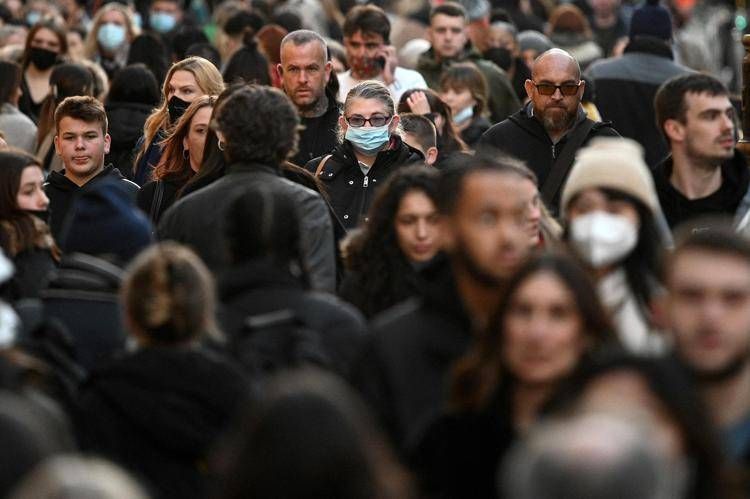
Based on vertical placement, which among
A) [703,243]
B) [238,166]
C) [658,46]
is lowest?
[658,46]

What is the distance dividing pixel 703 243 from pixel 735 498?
909mm

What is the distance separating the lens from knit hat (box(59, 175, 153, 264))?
7.04 m

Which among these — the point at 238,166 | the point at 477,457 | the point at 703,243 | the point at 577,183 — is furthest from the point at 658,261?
the point at 238,166

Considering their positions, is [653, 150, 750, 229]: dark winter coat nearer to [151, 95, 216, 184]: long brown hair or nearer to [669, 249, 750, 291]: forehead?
[151, 95, 216, 184]: long brown hair

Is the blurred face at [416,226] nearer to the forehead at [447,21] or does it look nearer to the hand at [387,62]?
the hand at [387,62]

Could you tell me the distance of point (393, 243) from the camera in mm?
7766

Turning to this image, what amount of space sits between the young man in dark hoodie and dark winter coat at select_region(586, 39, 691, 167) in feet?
14.1

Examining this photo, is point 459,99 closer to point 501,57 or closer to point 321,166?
point 501,57

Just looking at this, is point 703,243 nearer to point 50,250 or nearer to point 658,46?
point 50,250

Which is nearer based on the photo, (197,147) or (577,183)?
(577,183)

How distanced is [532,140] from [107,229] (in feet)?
14.8

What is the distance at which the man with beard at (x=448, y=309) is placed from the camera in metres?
5.93

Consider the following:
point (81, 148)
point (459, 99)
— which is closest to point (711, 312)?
point (81, 148)

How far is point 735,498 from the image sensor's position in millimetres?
5031
